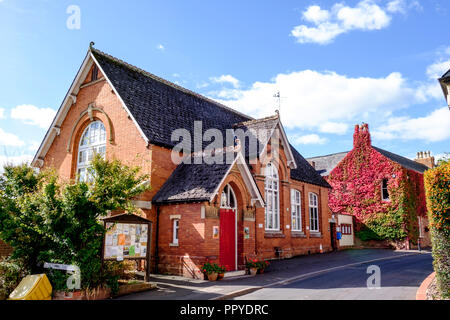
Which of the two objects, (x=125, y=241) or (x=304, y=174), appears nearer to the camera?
(x=125, y=241)

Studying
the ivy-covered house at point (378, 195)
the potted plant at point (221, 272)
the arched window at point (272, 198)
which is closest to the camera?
the potted plant at point (221, 272)

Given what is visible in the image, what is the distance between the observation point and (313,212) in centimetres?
2494

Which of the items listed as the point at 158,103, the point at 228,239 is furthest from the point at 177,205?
the point at 158,103

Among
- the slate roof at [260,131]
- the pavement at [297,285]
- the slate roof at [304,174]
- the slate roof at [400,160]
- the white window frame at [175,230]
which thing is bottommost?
the pavement at [297,285]

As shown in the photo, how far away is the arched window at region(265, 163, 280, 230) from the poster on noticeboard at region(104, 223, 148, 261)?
9.69 meters

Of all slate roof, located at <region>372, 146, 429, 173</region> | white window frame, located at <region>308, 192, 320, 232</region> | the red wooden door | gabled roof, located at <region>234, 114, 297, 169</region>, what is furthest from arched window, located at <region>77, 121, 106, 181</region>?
slate roof, located at <region>372, 146, 429, 173</region>

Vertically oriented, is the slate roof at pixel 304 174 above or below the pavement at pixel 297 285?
above

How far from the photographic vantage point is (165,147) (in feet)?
54.3

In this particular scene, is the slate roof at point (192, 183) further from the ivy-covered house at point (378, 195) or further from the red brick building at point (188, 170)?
the ivy-covered house at point (378, 195)

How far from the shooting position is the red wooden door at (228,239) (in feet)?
46.8

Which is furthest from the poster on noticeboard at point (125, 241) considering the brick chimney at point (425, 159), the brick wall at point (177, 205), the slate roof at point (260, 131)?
the brick chimney at point (425, 159)

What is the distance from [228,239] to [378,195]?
20351mm

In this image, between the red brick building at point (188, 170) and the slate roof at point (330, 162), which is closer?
the red brick building at point (188, 170)

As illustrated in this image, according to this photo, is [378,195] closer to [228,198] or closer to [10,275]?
[228,198]
